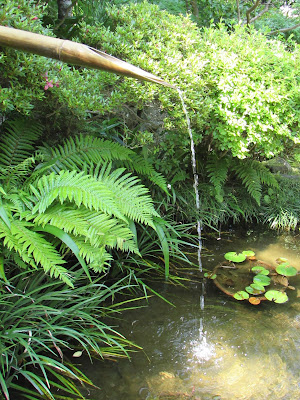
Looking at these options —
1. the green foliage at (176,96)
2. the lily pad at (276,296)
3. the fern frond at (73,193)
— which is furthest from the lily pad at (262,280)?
the fern frond at (73,193)

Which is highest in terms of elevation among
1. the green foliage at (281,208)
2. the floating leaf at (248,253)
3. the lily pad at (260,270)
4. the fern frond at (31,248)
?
the fern frond at (31,248)

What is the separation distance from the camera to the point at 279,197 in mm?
4512

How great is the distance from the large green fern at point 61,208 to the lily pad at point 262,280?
1.22 meters

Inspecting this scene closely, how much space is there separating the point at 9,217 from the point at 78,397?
3.83ft

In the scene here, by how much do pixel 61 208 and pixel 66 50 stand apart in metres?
1.49

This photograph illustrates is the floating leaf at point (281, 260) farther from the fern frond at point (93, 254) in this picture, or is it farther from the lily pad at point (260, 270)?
the fern frond at point (93, 254)

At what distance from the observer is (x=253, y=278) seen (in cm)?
320

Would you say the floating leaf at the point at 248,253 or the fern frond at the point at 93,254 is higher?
the fern frond at the point at 93,254

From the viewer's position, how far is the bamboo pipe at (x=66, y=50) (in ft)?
3.48

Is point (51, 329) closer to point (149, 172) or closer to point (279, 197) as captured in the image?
point (149, 172)

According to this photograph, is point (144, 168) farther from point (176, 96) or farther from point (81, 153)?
point (176, 96)

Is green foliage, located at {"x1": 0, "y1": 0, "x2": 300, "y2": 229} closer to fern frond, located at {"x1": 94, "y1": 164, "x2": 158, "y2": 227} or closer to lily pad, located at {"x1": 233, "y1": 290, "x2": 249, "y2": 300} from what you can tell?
fern frond, located at {"x1": 94, "y1": 164, "x2": 158, "y2": 227}

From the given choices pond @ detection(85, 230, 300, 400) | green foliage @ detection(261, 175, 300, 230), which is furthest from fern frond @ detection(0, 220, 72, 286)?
green foliage @ detection(261, 175, 300, 230)

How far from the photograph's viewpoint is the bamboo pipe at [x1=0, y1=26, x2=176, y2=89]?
1062mm
